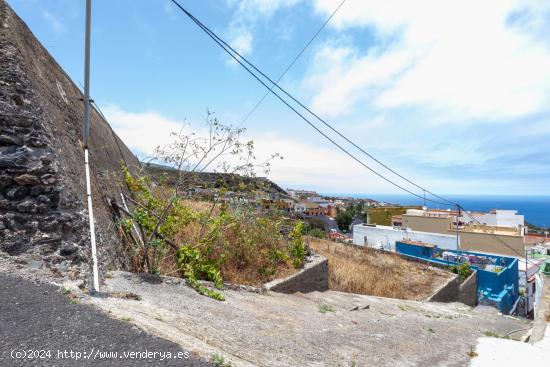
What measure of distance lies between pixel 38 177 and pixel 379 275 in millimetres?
9424

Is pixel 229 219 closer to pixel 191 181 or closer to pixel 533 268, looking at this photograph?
pixel 191 181

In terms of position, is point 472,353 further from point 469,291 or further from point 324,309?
point 469,291

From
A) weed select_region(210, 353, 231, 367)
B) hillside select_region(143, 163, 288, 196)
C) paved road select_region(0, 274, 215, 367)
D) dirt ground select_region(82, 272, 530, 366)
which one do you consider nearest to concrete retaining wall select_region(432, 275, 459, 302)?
dirt ground select_region(82, 272, 530, 366)

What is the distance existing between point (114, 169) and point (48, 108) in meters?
1.90

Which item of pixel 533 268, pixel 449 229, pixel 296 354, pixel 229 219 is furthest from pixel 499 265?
pixel 296 354

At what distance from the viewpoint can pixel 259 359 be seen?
8.52ft

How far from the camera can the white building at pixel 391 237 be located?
2456cm

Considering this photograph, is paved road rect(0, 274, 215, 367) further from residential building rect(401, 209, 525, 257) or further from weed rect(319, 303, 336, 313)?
residential building rect(401, 209, 525, 257)

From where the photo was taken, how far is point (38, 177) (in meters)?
3.55

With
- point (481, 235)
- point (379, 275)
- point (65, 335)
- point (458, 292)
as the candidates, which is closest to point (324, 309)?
point (65, 335)

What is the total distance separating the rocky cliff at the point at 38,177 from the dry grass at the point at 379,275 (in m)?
5.81

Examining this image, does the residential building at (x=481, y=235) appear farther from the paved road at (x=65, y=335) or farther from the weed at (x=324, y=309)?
the paved road at (x=65, y=335)

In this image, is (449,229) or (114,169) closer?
(114,169)

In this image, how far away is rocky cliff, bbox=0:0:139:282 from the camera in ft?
10.9
